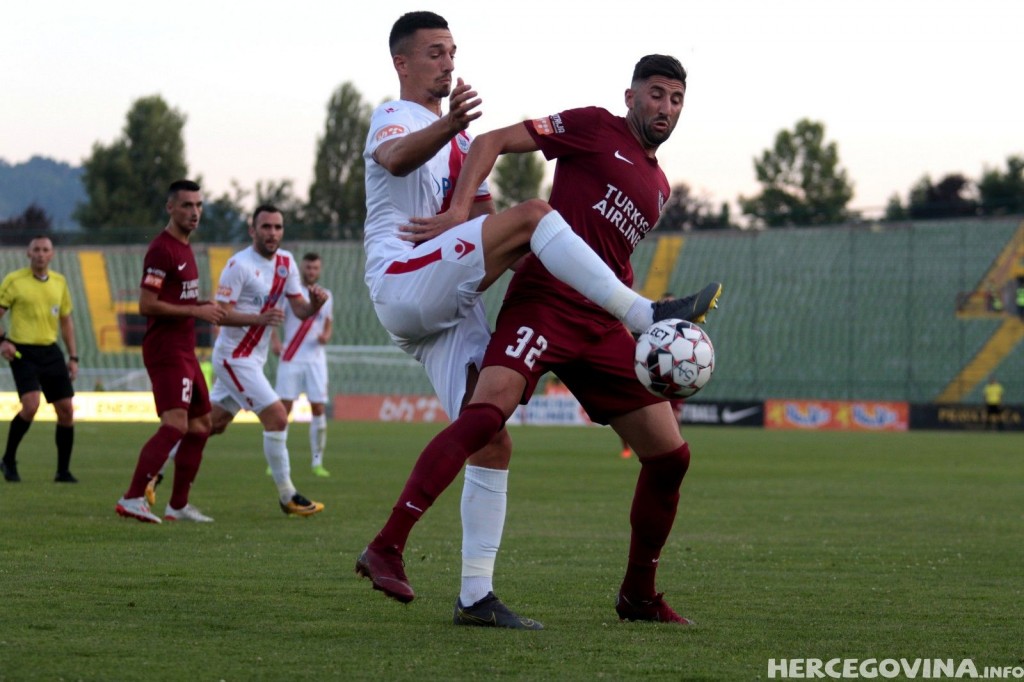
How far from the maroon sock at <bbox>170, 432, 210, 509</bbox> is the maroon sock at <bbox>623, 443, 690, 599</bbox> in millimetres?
5369

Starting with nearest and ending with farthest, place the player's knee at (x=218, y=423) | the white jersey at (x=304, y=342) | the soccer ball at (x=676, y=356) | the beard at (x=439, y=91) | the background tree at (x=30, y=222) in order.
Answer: the soccer ball at (x=676, y=356), the beard at (x=439, y=91), the player's knee at (x=218, y=423), the white jersey at (x=304, y=342), the background tree at (x=30, y=222)

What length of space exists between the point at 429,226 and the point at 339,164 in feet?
253

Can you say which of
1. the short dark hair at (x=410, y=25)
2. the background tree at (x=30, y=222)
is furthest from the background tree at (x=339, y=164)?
the short dark hair at (x=410, y=25)

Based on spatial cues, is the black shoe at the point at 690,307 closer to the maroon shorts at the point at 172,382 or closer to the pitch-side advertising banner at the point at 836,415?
the maroon shorts at the point at 172,382

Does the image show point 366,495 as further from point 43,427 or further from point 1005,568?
point 43,427

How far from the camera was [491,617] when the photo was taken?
17.6 ft

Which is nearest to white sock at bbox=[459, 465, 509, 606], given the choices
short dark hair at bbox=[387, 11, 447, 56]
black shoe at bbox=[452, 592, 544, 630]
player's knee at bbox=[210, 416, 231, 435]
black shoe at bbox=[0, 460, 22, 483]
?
black shoe at bbox=[452, 592, 544, 630]

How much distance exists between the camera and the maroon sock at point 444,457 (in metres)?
5.11

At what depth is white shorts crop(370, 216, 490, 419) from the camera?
5.16 metres

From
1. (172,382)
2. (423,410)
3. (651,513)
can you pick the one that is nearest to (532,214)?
(651,513)

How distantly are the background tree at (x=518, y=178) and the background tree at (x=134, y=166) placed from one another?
18149 millimetres

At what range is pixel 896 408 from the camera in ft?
141

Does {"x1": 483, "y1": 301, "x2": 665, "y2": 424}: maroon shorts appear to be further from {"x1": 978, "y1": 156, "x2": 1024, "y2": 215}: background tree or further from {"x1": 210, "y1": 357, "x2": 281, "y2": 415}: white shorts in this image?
{"x1": 978, "y1": 156, "x2": 1024, "y2": 215}: background tree

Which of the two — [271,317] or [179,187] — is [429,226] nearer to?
[271,317]
